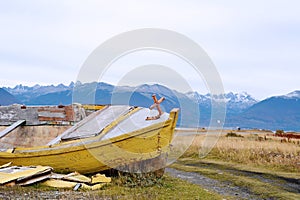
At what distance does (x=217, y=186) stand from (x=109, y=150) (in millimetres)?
4171

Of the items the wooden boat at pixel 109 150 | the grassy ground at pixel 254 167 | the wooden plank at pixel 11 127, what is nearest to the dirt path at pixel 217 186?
the grassy ground at pixel 254 167

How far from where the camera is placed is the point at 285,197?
11.9 metres

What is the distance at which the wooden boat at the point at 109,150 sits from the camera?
12.2 meters

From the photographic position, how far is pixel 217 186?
13.8m

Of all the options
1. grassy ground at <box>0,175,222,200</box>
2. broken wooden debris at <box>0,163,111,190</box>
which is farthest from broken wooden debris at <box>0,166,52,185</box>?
grassy ground at <box>0,175,222,200</box>

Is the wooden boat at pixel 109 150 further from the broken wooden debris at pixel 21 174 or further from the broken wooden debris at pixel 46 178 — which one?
the broken wooden debris at pixel 21 174

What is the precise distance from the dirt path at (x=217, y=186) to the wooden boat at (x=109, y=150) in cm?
211

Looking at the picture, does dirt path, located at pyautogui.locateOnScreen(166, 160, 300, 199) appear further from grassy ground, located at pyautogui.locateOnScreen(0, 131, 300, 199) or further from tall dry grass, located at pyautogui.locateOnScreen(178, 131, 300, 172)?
tall dry grass, located at pyautogui.locateOnScreen(178, 131, 300, 172)

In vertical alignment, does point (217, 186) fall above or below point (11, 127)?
below

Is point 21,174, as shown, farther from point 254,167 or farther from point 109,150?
point 254,167

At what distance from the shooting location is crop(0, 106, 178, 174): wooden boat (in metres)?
12.2

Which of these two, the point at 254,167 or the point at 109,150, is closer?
the point at 109,150

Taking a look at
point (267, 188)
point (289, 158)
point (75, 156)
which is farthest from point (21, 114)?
point (289, 158)

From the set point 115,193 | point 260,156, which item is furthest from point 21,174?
point 260,156
